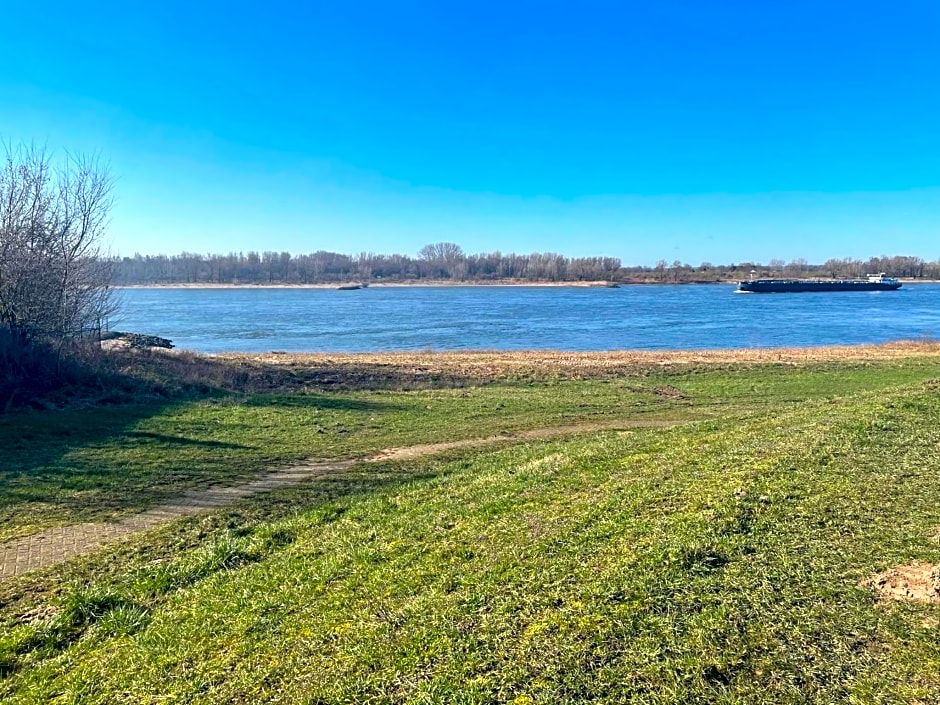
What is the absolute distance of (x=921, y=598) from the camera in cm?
380

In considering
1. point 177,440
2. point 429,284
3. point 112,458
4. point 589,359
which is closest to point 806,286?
point 429,284

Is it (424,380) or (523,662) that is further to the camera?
(424,380)

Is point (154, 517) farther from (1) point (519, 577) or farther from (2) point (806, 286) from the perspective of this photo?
(2) point (806, 286)

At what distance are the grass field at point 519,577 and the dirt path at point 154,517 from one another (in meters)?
0.28

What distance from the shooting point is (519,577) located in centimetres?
446

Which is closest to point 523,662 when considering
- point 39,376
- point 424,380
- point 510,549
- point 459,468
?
point 510,549

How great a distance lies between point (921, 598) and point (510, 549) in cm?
259

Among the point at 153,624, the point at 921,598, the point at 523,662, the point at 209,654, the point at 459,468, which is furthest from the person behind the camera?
the point at 459,468

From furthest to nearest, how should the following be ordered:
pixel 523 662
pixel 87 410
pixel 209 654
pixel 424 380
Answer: pixel 424 380 < pixel 87 410 < pixel 209 654 < pixel 523 662

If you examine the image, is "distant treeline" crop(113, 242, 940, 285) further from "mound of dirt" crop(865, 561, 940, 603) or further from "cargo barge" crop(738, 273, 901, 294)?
"mound of dirt" crop(865, 561, 940, 603)

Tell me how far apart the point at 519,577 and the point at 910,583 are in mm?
2365

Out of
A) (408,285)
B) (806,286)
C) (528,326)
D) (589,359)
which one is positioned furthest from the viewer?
(408,285)

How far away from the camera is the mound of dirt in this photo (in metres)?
3.83

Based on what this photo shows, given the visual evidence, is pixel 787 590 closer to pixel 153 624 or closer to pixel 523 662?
pixel 523 662
